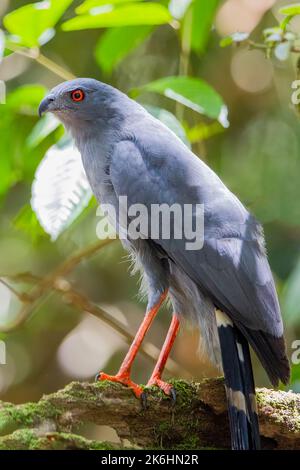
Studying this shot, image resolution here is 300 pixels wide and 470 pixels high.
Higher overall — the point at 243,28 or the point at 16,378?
the point at 243,28

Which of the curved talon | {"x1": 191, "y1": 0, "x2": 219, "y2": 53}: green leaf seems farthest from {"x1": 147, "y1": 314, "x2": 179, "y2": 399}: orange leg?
{"x1": 191, "y1": 0, "x2": 219, "y2": 53}: green leaf

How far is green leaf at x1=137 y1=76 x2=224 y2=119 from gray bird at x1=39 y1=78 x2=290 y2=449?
0.22 meters

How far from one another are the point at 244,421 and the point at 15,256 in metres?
4.04

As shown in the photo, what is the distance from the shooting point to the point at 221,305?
4.01 meters

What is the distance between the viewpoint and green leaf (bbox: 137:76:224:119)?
4488 millimetres

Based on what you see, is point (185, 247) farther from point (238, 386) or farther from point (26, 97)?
point (26, 97)

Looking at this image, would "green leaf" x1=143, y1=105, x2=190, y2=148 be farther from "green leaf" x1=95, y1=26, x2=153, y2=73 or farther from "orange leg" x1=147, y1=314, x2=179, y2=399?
"orange leg" x1=147, y1=314, x2=179, y2=399

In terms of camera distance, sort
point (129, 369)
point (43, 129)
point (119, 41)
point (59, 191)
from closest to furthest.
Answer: point (129, 369) < point (59, 191) < point (43, 129) < point (119, 41)

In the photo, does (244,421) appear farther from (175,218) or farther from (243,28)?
(243,28)

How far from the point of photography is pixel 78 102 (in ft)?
15.9

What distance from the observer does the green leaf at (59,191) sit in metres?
4.25

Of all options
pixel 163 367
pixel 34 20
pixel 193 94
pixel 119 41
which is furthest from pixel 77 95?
pixel 163 367

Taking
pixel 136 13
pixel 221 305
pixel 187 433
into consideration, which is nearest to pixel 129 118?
pixel 136 13

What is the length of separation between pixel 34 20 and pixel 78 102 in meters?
0.58
